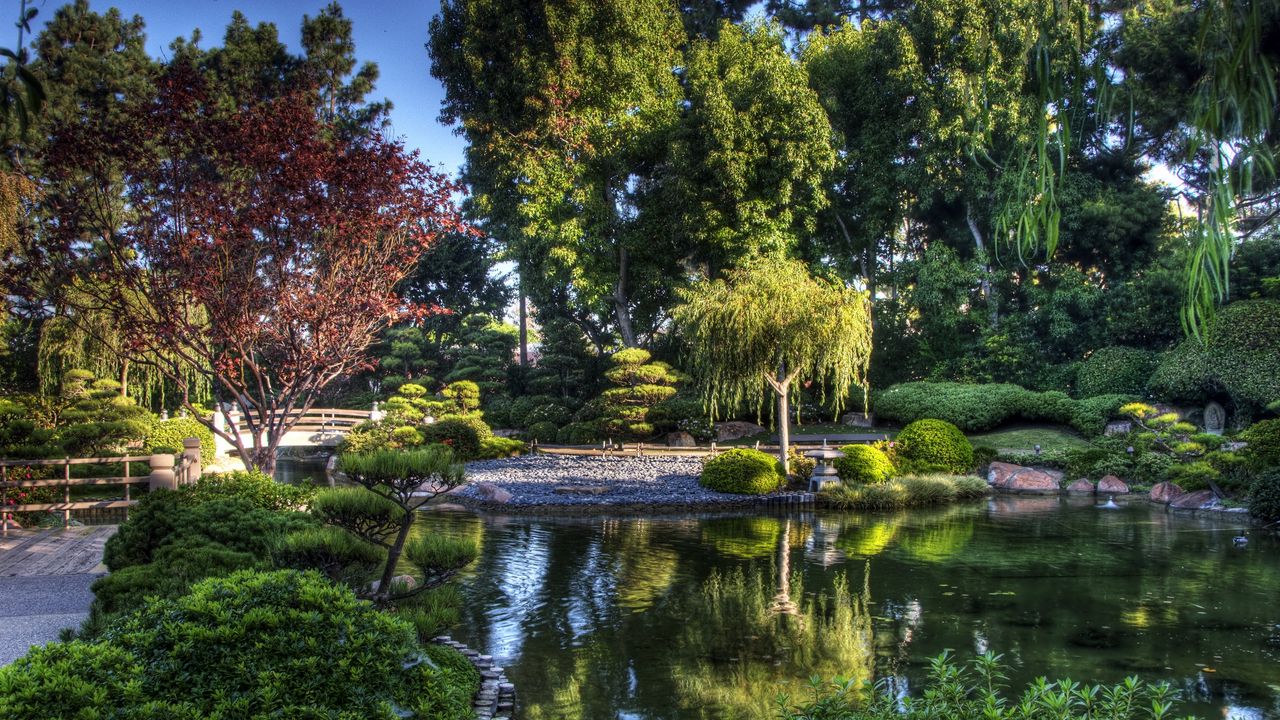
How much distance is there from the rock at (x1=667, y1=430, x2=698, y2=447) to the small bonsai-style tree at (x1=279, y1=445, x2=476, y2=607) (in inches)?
730

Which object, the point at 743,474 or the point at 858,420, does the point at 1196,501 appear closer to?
the point at 743,474

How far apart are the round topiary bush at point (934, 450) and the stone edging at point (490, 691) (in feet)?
48.5

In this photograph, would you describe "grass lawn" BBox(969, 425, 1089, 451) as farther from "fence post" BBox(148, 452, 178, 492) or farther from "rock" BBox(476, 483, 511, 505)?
"fence post" BBox(148, 452, 178, 492)

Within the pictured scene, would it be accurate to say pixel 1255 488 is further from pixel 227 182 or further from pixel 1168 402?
pixel 227 182

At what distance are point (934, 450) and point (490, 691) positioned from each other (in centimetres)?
1584

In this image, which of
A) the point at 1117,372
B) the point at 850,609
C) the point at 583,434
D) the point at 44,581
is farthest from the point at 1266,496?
the point at 583,434

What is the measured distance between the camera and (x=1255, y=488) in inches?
525

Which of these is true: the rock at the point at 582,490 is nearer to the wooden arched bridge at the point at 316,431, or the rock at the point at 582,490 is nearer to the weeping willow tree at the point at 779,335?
the weeping willow tree at the point at 779,335

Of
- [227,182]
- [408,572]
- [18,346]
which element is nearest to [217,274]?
[227,182]

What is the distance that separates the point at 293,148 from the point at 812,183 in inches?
790

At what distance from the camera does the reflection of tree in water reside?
6.04 m

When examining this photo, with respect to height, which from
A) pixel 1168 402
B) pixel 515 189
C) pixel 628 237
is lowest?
pixel 1168 402

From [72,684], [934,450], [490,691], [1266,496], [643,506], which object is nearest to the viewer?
[72,684]

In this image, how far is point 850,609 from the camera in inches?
332
